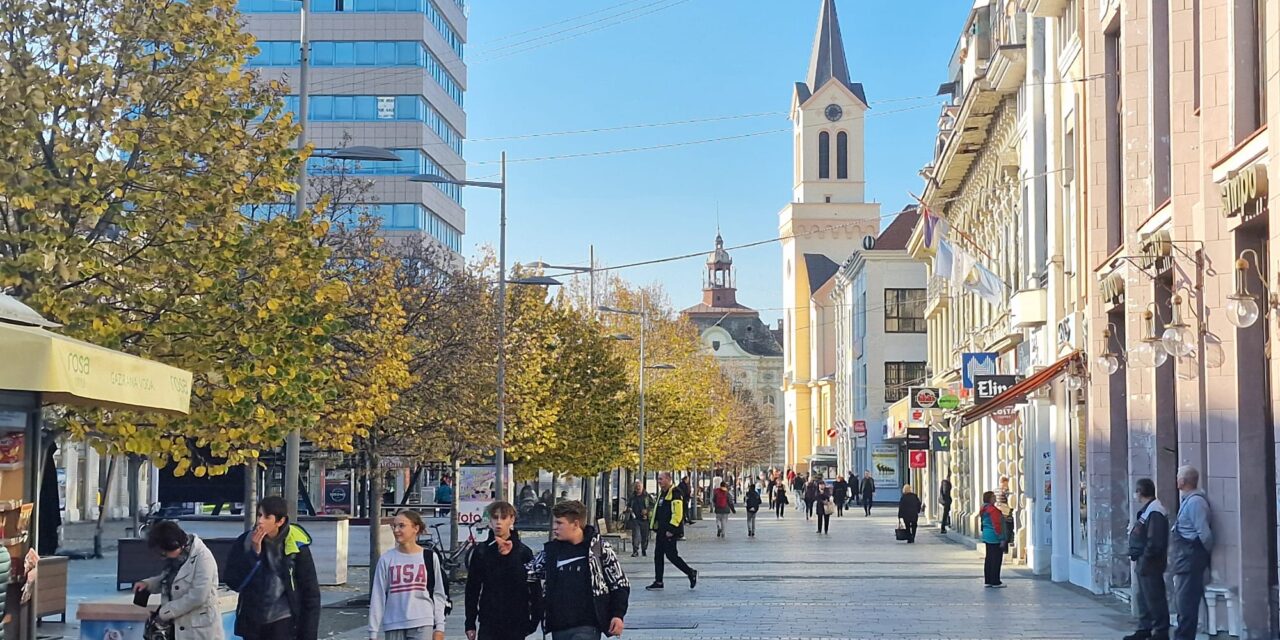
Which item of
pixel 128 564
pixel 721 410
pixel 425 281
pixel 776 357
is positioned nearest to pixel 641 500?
pixel 425 281

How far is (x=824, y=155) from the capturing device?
13662cm

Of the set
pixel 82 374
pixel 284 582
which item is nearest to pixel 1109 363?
pixel 284 582

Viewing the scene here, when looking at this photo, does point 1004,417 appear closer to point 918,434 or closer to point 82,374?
point 918,434

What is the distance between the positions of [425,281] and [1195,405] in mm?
18683

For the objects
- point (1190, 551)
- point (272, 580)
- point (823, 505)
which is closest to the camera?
point (272, 580)

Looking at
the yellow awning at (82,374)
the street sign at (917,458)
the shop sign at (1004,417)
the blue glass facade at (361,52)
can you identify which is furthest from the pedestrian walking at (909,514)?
the blue glass facade at (361,52)

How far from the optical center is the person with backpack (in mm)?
11664

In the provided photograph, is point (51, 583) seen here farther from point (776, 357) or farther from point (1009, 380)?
point (776, 357)

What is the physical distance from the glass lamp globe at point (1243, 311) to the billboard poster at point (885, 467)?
2761 inches

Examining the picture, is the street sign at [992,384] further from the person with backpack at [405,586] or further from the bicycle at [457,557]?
the person with backpack at [405,586]

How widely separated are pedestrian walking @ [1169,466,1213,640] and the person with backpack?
8.41 metres

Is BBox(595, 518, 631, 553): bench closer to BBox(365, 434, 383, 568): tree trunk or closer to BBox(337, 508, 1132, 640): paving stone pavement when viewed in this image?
BBox(337, 508, 1132, 640): paving stone pavement

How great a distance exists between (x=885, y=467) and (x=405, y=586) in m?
76.3

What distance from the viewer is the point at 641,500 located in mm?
40625
